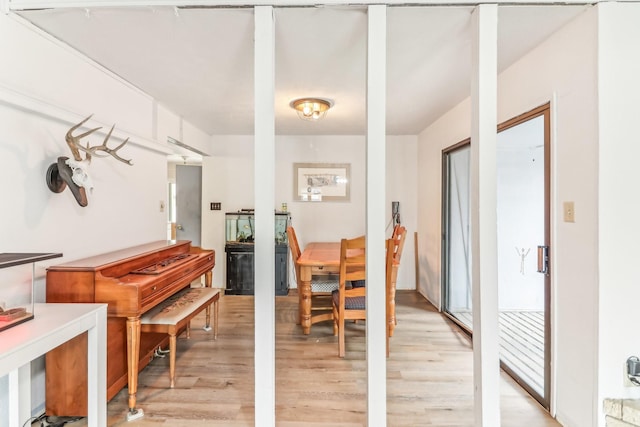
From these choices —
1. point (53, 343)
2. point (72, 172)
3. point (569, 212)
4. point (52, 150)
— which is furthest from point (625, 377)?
point (52, 150)

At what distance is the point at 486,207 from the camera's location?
1603mm

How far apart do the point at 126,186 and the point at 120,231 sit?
1.27ft

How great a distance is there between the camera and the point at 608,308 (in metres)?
1.57

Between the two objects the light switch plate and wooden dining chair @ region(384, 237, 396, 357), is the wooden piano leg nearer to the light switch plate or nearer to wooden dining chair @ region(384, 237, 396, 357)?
wooden dining chair @ region(384, 237, 396, 357)

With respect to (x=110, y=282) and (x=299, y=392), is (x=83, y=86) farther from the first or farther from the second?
(x=299, y=392)

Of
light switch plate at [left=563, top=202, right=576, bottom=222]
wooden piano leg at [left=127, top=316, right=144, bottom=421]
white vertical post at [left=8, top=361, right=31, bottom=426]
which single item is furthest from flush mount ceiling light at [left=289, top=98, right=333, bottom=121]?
white vertical post at [left=8, top=361, right=31, bottom=426]

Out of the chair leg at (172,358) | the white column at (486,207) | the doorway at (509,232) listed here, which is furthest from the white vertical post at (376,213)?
the doorway at (509,232)

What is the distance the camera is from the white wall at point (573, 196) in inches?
63.5

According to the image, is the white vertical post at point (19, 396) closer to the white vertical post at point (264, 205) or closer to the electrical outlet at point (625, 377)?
the white vertical post at point (264, 205)

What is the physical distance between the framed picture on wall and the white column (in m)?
3.00

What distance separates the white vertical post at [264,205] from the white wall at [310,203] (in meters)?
2.97

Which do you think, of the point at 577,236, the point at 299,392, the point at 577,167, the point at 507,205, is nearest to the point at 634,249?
the point at 577,236

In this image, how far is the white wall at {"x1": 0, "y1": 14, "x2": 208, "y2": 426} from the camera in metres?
1.66

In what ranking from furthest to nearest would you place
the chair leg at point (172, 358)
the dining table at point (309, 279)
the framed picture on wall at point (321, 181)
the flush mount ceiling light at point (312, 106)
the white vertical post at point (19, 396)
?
the framed picture on wall at point (321, 181), the flush mount ceiling light at point (312, 106), the dining table at point (309, 279), the chair leg at point (172, 358), the white vertical post at point (19, 396)
